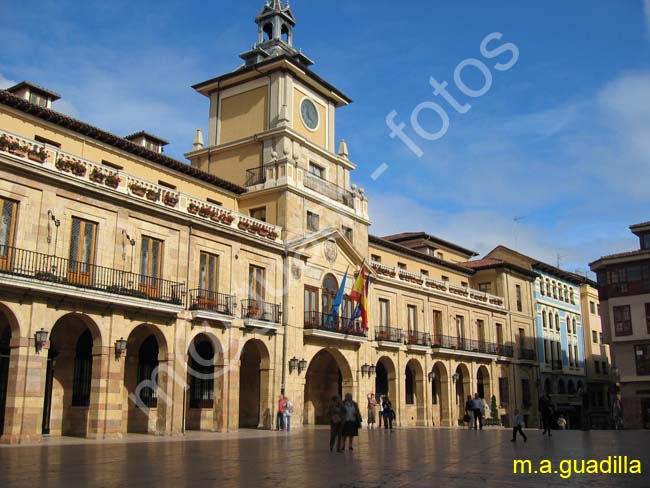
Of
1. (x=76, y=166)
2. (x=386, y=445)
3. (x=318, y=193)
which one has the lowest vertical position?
(x=386, y=445)

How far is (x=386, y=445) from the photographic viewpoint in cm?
2033

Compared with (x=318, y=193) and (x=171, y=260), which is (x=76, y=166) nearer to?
(x=171, y=260)

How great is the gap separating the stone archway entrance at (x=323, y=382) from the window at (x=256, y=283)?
605cm

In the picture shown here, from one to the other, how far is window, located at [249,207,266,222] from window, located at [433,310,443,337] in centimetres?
1701

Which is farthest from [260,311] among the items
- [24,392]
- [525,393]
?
[525,393]

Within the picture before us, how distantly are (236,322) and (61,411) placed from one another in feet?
27.0

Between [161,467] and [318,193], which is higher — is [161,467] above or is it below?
below

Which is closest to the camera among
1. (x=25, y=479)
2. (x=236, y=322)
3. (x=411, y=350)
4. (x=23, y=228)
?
(x=25, y=479)

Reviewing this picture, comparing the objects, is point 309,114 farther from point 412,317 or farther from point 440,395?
point 440,395

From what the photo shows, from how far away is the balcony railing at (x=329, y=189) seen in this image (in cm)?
3750

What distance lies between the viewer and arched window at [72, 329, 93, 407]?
25.9 metres

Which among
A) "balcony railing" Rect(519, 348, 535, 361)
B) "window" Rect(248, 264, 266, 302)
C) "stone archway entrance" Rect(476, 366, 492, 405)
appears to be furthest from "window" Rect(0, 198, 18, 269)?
"balcony railing" Rect(519, 348, 535, 361)

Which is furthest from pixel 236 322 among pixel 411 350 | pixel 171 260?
pixel 411 350

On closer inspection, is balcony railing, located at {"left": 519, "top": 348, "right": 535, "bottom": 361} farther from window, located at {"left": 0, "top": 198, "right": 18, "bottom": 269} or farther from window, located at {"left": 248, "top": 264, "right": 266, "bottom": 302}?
window, located at {"left": 0, "top": 198, "right": 18, "bottom": 269}
